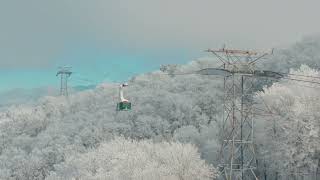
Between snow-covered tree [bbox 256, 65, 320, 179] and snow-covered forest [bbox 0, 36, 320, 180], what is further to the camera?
snow-covered tree [bbox 256, 65, 320, 179]

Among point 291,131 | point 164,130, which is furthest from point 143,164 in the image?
point 164,130

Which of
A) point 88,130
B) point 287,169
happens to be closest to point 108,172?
point 287,169

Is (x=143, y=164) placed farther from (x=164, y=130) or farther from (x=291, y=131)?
(x=164, y=130)

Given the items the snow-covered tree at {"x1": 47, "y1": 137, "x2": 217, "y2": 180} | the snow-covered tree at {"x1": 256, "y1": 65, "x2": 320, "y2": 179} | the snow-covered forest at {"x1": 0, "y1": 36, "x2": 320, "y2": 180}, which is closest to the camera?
the snow-covered tree at {"x1": 47, "y1": 137, "x2": 217, "y2": 180}

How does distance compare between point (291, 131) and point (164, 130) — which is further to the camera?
point (164, 130)

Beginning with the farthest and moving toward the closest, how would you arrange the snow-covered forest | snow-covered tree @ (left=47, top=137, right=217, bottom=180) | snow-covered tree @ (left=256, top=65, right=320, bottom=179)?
snow-covered tree @ (left=256, top=65, right=320, bottom=179)
the snow-covered forest
snow-covered tree @ (left=47, top=137, right=217, bottom=180)

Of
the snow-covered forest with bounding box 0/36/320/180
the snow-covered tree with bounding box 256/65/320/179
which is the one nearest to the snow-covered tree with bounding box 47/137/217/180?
the snow-covered forest with bounding box 0/36/320/180

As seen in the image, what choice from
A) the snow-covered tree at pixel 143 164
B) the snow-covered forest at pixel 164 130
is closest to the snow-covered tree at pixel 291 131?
the snow-covered forest at pixel 164 130

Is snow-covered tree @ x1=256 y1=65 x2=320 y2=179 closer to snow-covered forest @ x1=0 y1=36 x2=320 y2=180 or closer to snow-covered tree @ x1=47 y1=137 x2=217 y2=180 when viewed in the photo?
snow-covered forest @ x1=0 y1=36 x2=320 y2=180

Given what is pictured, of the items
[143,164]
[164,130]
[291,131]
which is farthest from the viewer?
[164,130]
